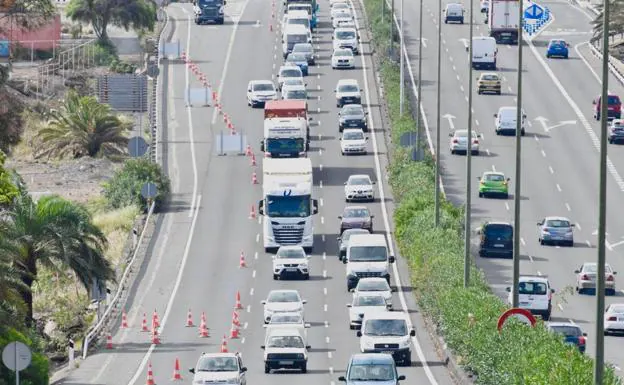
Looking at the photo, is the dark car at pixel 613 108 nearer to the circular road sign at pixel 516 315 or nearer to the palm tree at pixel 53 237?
the palm tree at pixel 53 237

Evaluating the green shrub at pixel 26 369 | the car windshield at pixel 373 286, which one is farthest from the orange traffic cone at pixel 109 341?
the green shrub at pixel 26 369

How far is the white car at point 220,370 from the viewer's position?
182ft

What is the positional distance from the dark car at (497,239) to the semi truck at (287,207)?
23.6 feet

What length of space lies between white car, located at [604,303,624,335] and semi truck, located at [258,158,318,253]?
17.2m

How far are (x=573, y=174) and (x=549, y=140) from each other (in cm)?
743

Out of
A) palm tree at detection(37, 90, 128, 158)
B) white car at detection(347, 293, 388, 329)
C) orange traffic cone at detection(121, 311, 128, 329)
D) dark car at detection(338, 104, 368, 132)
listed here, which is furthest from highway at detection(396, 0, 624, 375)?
palm tree at detection(37, 90, 128, 158)

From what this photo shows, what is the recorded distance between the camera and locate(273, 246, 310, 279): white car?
81.4 m

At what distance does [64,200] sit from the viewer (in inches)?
2849

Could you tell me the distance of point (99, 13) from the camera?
146750mm

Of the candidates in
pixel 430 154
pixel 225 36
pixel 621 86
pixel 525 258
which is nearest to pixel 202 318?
pixel 525 258

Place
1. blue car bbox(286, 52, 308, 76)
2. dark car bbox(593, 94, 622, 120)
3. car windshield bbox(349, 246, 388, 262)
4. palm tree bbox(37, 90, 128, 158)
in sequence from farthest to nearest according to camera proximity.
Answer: blue car bbox(286, 52, 308, 76) < dark car bbox(593, 94, 622, 120) < palm tree bbox(37, 90, 128, 158) < car windshield bbox(349, 246, 388, 262)

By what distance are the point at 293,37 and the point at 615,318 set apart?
6288cm

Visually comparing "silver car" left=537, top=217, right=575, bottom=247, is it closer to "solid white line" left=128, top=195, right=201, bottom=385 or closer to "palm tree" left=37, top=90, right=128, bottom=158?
"solid white line" left=128, top=195, right=201, bottom=385

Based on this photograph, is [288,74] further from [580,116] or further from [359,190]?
[359,190]
